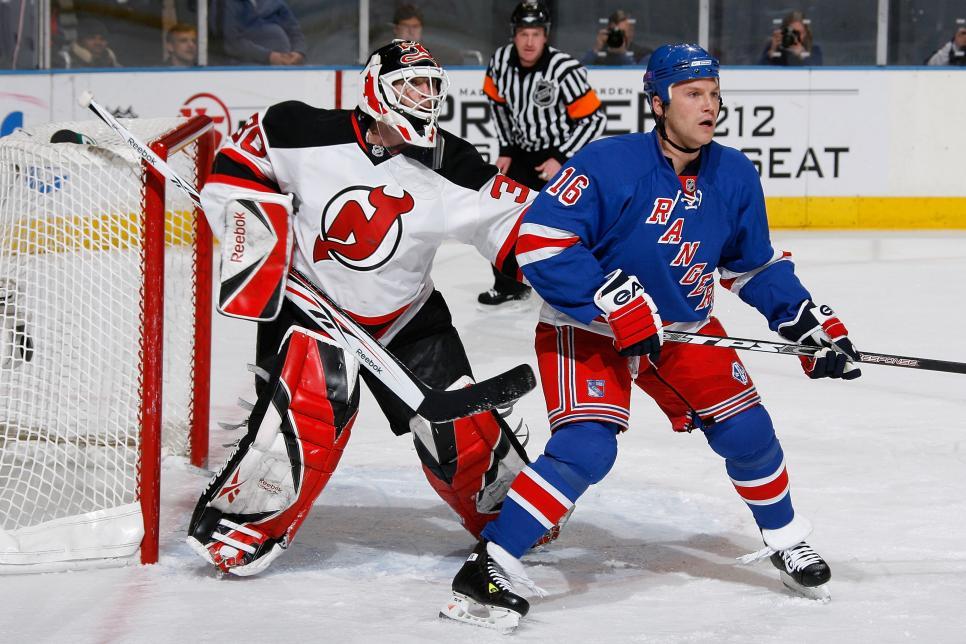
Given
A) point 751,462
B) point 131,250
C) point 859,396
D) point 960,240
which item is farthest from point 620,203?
point 960,240

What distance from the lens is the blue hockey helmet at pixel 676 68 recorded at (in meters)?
2.39

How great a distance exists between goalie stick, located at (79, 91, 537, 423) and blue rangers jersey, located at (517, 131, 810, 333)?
15 cm

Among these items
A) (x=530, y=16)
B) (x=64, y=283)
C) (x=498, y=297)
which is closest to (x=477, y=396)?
(x=64, y=283)

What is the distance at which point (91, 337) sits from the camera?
2.87 metres

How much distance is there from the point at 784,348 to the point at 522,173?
3081 mm

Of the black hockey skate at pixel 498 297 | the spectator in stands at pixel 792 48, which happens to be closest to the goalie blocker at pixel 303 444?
the black hockey skate at pixel 498 297

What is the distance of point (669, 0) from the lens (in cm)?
738

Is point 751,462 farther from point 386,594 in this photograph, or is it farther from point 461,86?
point 461,86

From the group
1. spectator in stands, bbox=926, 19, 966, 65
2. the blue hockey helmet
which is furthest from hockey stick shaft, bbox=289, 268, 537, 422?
spectator in stands, bbox=926, 19, 966, 65

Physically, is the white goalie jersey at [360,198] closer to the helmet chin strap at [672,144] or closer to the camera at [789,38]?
the helmet chin strap at [672,144]

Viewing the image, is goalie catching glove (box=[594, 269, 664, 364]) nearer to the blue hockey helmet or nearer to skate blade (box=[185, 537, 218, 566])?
the blue hockey helmet

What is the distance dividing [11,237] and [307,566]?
3.29ft

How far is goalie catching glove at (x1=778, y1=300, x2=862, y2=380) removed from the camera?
2.41 m

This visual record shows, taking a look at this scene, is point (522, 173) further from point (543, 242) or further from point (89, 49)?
point (543, 242)
